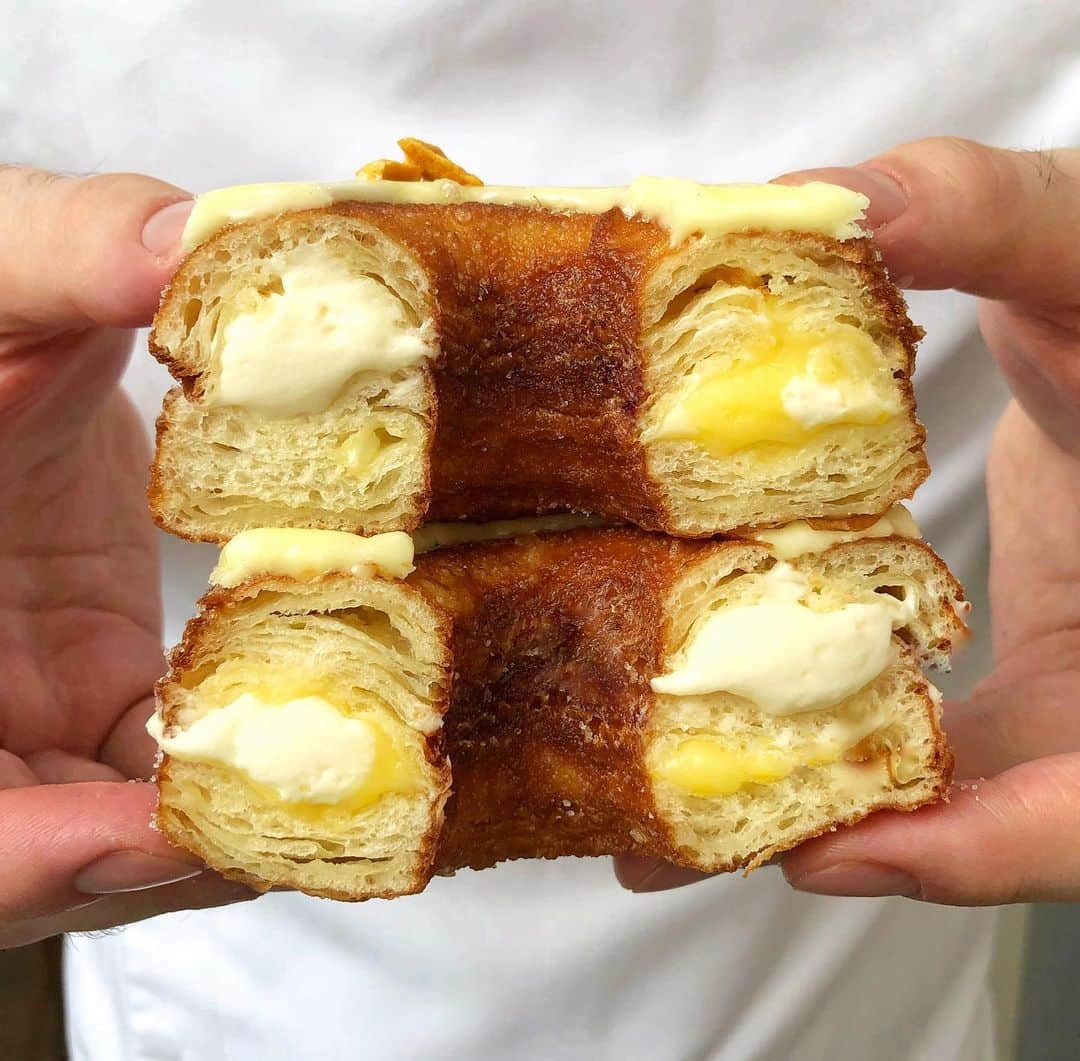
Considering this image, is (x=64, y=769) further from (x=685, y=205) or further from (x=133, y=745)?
(x=685, y=205)

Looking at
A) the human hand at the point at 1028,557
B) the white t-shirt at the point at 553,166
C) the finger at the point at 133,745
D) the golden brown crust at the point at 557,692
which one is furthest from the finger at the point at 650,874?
the finger at the point at 133,745

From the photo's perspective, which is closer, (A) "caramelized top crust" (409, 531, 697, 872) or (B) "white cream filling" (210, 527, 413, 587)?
(B) "white cream filling" (210, 527, 413, 587)

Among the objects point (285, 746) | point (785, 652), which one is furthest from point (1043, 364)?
point (285, 746)

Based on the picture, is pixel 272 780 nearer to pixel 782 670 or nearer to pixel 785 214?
pixel 782 670

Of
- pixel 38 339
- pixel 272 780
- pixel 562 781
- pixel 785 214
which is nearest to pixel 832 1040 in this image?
pixel 562 781

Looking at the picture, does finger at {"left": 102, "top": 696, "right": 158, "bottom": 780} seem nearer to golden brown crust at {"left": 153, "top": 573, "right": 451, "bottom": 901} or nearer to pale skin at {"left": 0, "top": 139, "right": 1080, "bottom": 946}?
pale skin at {"left": 0, "top": 139, "right": 1080, "bottom": 946}

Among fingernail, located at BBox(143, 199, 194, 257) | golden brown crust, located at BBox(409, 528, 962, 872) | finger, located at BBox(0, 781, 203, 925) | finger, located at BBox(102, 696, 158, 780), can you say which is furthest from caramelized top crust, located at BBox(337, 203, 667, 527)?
finger, located at BBox(102, 696, 158, 780)
